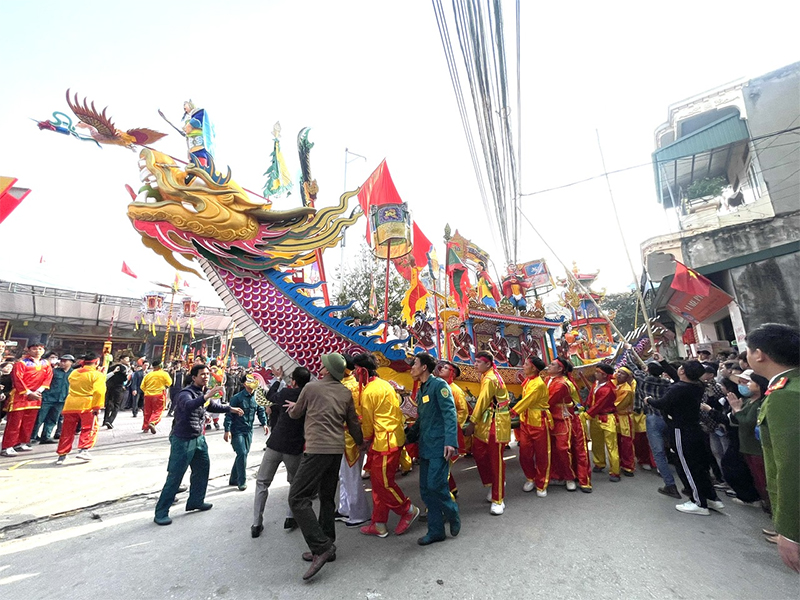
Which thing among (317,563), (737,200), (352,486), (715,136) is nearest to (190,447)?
(352,486)

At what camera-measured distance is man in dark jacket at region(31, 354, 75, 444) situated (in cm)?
706

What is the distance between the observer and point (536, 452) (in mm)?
4516

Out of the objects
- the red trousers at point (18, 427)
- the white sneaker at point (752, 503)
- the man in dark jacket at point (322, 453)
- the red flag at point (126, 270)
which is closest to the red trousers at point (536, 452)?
the white sneaker at point (752, 503)

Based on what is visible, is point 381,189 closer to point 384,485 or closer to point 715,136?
point 384,485

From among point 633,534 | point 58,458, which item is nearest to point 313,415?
point 633,534

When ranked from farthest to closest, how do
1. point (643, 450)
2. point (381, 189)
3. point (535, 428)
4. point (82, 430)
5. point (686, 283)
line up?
point (686, 283)
point (381, 189)
point (82, 430)
point (643, 450)
point (535, 428)

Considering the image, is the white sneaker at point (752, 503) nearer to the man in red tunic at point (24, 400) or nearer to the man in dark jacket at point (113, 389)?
the man in red tunic at point (24, 400)

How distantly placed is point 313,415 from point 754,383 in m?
3.94

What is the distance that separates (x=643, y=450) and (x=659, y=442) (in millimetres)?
1306

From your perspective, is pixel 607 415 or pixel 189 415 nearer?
pixel 189 415

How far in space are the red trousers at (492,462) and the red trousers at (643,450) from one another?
Answer: 8.77ft

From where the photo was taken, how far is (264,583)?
2.54 meters

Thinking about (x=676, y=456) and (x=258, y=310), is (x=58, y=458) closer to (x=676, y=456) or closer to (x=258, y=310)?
(x=258, y=310)

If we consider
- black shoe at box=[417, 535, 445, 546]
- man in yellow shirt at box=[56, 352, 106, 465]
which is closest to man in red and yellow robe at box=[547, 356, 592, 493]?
black shoe at box=[417, 535, 445, 546]
